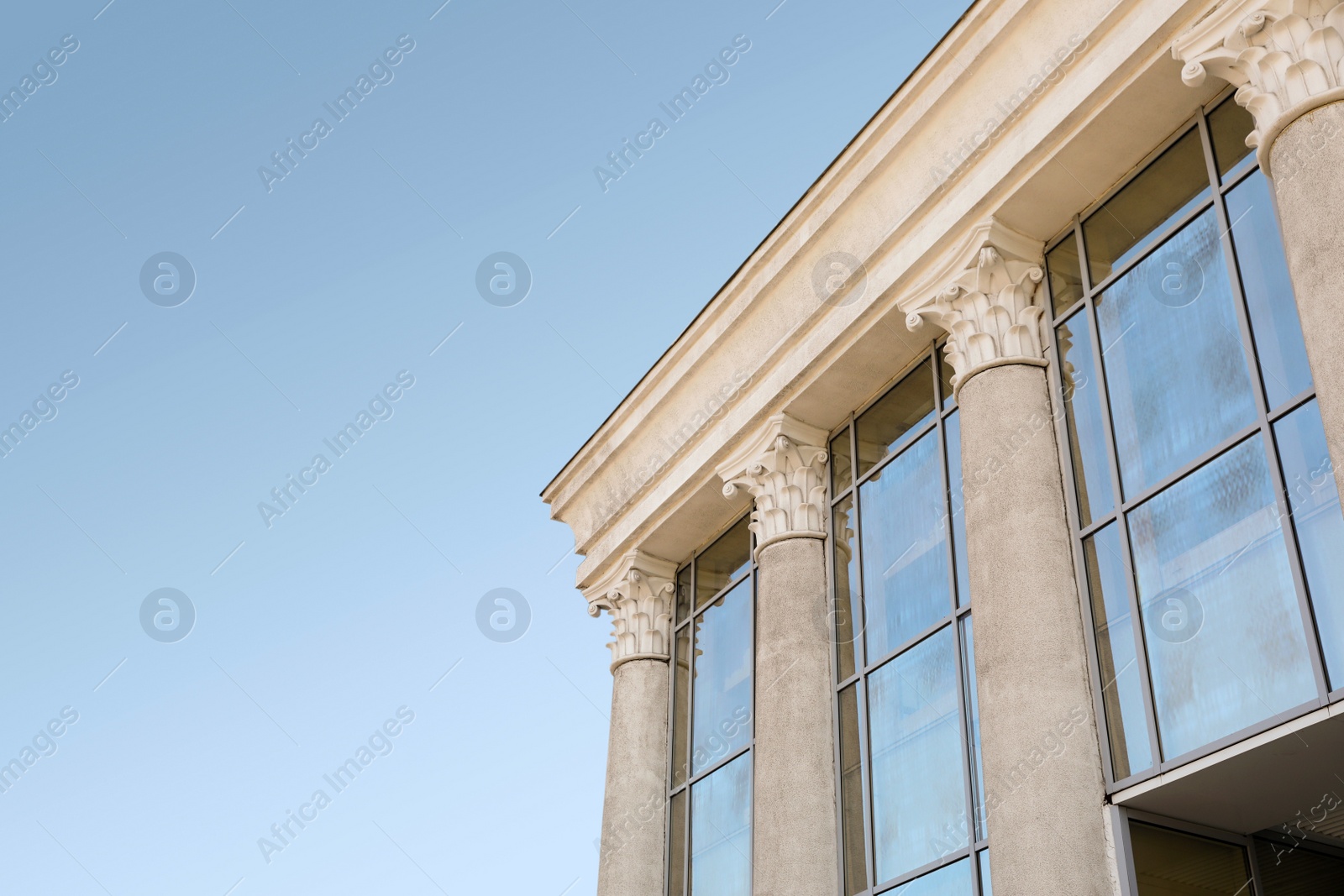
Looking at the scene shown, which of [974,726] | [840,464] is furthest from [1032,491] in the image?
[840,464]

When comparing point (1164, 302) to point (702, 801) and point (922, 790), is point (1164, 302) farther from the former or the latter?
point (702, 801)

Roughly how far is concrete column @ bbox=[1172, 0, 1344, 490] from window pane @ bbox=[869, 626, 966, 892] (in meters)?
6.74

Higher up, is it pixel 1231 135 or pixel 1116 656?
pixel 1231 135

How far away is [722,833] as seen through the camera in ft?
73.6

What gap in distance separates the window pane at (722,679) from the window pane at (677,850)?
2.28 feet

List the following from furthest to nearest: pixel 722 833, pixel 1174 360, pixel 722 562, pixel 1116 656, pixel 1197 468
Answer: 1. pixel 722 562
2. pixel 722 833
3. pixel 1174 360
4. pixel 1116 656
5. pixel 1197 468

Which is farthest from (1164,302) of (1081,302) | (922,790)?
(922,790)

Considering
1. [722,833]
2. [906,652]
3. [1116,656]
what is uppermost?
[906,652]

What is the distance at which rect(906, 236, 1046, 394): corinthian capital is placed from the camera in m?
18.0

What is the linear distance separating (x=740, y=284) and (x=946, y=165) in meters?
4.86

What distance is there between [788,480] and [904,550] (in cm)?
276

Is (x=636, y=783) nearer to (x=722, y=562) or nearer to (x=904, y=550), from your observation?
(x=722, y=562)

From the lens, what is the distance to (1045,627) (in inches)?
619

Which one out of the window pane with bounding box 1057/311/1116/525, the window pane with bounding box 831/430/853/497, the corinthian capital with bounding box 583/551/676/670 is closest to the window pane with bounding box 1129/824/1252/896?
the window pane with bounding box 1057/311/1116/525
